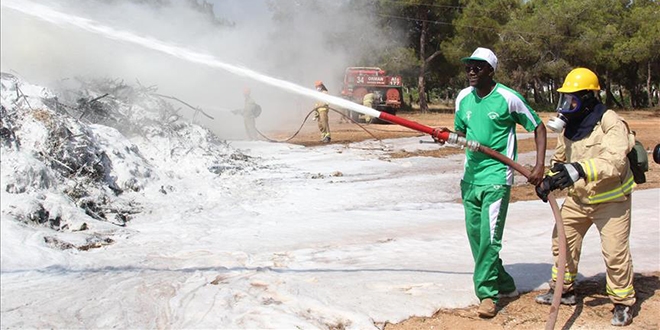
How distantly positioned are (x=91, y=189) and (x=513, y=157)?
4273 millimetres

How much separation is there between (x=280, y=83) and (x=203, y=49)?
869 cm

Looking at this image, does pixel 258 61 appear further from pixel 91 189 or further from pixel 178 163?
pixel 91 189

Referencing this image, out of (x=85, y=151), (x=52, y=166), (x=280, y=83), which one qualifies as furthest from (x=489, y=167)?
(x=85, y=151)

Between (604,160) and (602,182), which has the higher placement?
(604,160)

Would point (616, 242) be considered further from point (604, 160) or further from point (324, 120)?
point (324, 120)

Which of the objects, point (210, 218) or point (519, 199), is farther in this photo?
point (519, 199)

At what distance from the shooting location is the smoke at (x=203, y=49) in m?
8.06

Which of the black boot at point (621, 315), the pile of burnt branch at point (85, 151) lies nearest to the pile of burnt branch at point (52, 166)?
the pile of burnt branch at point (85, 151)

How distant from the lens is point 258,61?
82.4ft

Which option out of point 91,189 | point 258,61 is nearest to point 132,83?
point 91,189

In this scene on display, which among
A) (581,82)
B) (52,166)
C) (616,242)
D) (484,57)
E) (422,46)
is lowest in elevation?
(616,242)

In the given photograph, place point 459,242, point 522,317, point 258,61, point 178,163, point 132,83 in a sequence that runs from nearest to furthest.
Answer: point 522,317 < point 459,242 < point 178,163 < point 132,83 < point 258,61

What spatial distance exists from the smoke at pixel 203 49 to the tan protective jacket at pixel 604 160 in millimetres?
3971

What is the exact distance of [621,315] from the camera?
12.1 ft
